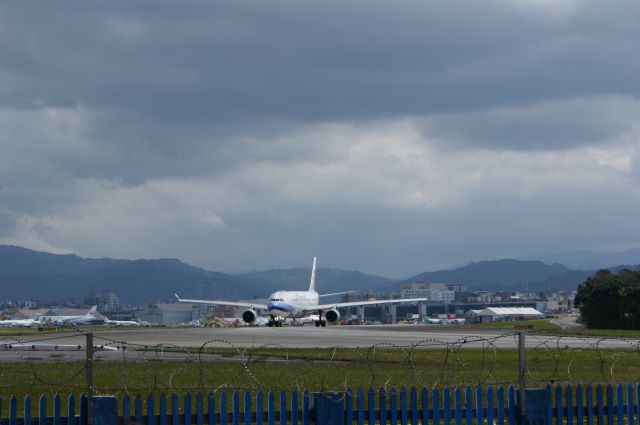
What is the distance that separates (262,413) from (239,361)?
1033 inches

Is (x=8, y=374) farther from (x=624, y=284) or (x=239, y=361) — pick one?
(x=624, y=284)

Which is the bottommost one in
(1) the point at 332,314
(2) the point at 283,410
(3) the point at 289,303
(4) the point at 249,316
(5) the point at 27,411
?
(4) the point at 249,316

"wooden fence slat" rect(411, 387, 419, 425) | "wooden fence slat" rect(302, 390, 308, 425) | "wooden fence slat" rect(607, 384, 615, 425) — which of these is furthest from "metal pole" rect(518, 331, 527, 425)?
"wooden fence slat" rect(302, 390, 308, 425)

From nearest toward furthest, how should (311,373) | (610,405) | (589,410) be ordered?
(589,410), (610,405), (311,373)

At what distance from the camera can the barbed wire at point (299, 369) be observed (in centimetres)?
2858

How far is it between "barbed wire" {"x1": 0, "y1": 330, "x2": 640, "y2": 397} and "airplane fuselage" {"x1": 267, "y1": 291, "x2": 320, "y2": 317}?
203 feet

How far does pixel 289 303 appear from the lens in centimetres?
11450

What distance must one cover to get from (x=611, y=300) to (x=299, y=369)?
6758cm

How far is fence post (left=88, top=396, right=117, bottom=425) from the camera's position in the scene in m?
14.9

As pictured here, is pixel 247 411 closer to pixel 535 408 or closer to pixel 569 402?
pixel 535 408

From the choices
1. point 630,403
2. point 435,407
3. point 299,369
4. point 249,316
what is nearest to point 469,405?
point 435,407

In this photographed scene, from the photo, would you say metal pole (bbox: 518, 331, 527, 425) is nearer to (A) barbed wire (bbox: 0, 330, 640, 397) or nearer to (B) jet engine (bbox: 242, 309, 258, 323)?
(A) barbed wire (bbox: 0, 330, 640, 397)

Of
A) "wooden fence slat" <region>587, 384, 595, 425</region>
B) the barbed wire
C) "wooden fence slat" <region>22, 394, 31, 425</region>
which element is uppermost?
"wooden fence slat" <region>22, 394, 31, 425</region>

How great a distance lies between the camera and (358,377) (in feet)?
103
